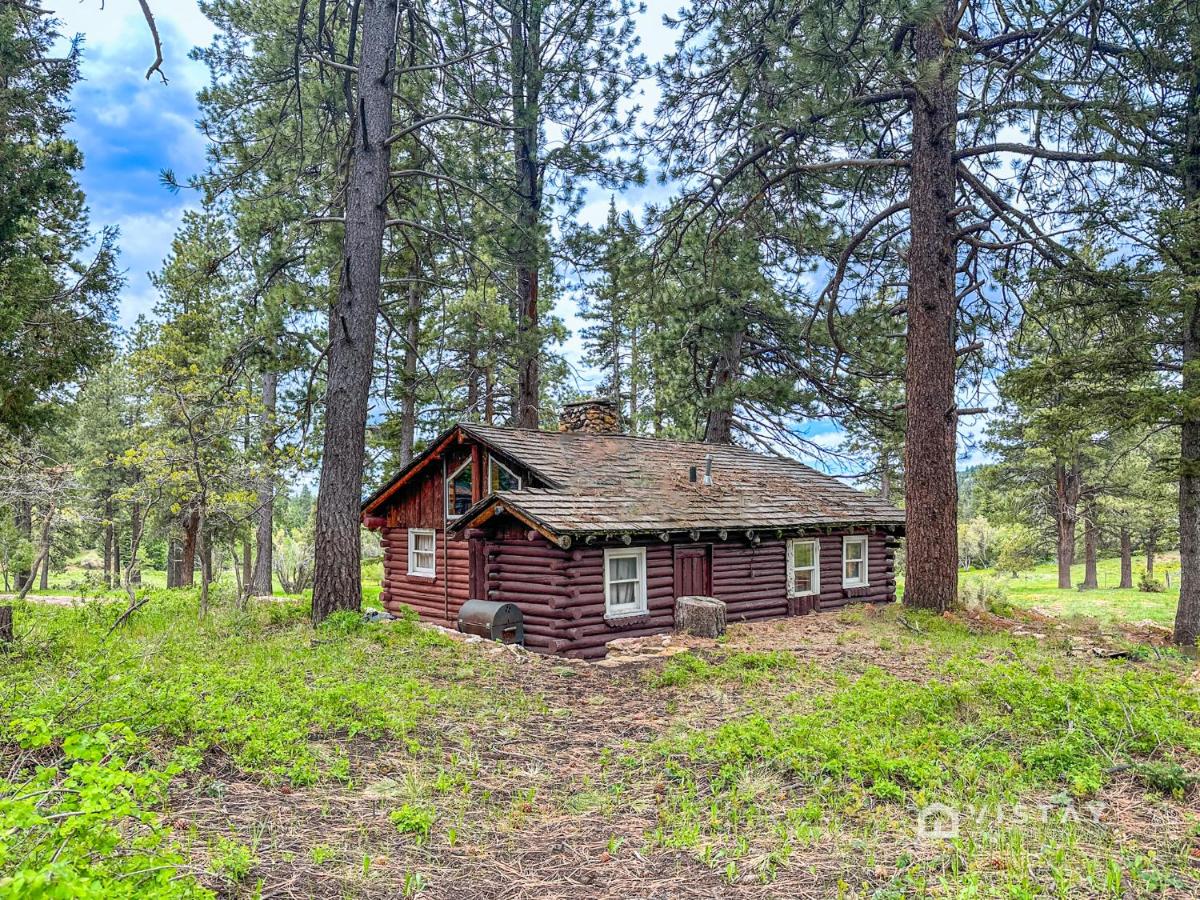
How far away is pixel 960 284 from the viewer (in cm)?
1502

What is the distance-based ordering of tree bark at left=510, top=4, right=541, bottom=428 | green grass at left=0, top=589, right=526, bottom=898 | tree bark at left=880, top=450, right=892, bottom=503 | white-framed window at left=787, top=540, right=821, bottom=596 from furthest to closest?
tree bark at left=880, top=450, right=892, bottom=503, white-framed window at left=787, top=540, right=821, bottom=596, tree bark at left=510, top=4, right=541, bottom=428, green grass at left=0, top=589, right=526, bottom=898

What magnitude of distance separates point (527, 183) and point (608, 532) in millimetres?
10171

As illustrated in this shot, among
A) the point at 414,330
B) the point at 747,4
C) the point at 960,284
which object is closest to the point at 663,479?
the point at 960,284

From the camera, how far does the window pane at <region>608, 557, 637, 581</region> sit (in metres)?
12.7

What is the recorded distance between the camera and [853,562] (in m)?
17.2

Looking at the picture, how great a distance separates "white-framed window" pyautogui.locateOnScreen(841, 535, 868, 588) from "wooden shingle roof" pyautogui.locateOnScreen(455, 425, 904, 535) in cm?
79

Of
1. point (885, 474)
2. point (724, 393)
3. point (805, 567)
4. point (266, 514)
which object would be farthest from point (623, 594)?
point (885, 474)

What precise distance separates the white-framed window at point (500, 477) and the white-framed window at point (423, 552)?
2576 mm

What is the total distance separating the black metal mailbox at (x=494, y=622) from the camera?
11688 mm

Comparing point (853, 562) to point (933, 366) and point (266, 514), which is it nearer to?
point (933, 366)

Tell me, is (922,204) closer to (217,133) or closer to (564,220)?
(564,220)

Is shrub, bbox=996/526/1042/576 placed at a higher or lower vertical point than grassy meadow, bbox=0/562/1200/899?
lower

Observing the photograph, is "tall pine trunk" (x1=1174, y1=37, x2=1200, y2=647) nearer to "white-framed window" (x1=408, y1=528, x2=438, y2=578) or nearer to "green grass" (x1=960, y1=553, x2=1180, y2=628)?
"green grass" (x1=960, y1=553, x2=1180, y2=628)

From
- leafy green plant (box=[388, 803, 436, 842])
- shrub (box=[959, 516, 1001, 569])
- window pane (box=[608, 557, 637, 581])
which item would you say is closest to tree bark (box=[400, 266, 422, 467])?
window pane (box=[608, 557, 637, 581])
